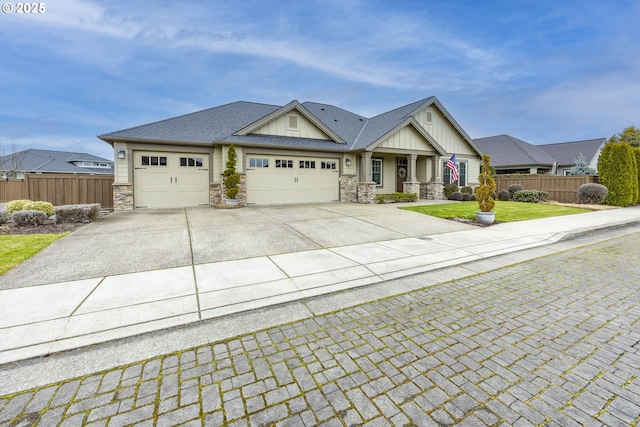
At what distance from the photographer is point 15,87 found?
22.3m

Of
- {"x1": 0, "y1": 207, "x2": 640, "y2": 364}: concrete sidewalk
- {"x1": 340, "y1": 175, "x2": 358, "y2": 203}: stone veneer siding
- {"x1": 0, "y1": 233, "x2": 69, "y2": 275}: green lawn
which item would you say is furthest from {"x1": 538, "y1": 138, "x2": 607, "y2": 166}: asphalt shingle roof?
{"x1": 0, "y1": 233, "x2": 69, "y2": 275}: green lawn

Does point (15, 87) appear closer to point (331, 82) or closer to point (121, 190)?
point (121, 190)

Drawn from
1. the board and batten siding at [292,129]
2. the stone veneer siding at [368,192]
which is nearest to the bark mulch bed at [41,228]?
the board and batten siding at [292,129]

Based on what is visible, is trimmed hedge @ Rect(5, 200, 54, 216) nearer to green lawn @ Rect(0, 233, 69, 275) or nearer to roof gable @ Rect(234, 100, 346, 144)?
green lawn @ Rect(0, 233, 69, 275)

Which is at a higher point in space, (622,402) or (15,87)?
(15,87)

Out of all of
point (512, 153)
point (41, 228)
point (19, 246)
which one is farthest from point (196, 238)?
point (512, 153)

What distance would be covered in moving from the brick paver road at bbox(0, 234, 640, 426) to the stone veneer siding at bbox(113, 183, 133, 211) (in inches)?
497

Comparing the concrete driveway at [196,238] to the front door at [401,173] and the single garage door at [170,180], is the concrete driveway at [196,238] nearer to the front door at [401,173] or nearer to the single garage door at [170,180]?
the single garage door at [170,180]

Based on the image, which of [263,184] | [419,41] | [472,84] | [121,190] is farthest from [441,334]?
[472,84]

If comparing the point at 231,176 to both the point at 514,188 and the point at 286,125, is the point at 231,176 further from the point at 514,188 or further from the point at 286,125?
the point at 514,188

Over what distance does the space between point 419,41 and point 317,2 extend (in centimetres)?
936

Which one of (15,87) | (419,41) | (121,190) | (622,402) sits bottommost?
(622,402)

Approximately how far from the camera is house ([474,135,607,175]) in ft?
91.1

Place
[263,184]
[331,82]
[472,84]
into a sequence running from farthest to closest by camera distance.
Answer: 1. [472,84]
2. [331,82]
3. [263,184]
